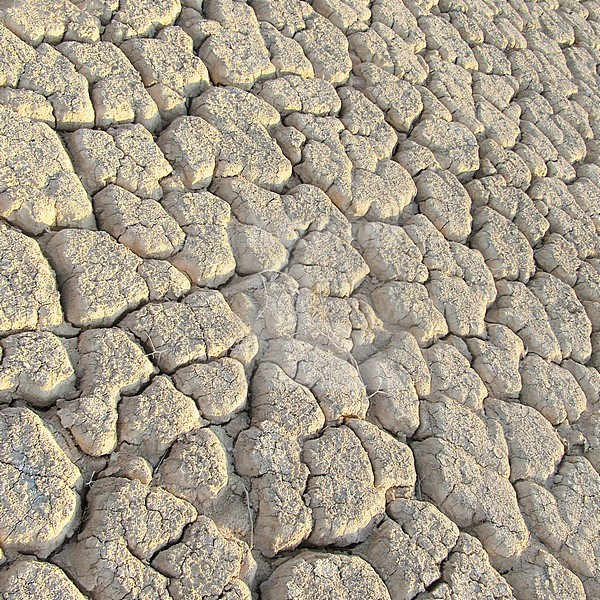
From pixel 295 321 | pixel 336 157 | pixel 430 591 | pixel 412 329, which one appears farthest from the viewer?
pixel 336 157

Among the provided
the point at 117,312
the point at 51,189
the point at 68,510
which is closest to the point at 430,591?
the point at 68,510

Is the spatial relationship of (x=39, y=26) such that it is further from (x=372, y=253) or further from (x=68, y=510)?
(x=68, y=510)

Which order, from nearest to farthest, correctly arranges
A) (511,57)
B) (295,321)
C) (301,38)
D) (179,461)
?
(179,461) < (295,321) < (301,38) < (511,57)

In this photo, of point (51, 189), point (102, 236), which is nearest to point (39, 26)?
point (51, 189)

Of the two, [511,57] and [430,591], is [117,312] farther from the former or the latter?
[511,57]

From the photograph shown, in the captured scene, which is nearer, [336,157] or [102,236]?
[102,236]

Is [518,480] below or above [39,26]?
below
